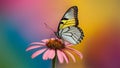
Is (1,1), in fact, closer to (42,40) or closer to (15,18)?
(15,18)

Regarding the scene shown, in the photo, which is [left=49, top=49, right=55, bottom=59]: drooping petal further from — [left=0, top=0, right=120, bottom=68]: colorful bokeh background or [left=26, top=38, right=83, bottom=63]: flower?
[left=0, top=0, right=120, bottom=68]: colorful bokeh background

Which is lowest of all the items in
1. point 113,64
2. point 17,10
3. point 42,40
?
point 113,64

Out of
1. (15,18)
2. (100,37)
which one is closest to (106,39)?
(100,37)

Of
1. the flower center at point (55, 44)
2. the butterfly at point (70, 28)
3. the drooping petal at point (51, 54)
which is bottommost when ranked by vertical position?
the drooping petal at point (51, 54)

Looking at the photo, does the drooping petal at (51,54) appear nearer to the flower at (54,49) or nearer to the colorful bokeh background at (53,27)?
the flower at (54,49)

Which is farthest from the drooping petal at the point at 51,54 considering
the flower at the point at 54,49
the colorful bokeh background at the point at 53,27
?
the colorful bokeh background at the point at 53,27

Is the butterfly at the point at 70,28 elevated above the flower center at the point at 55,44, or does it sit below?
above
